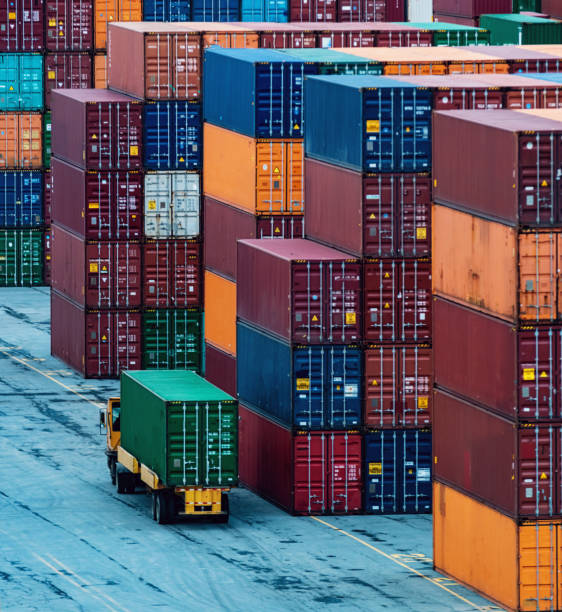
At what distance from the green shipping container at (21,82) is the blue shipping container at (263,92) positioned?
108 feet

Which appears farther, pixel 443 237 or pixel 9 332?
pixel 9 332

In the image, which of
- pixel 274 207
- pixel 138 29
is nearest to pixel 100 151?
pixel 138 29

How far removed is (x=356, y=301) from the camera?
2349 inches

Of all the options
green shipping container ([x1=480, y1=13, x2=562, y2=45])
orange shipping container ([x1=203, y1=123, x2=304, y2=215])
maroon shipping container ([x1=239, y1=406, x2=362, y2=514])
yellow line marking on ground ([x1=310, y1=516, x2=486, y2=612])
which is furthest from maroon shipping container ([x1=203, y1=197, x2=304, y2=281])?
green shipping container ([x1=480, y1=13, x2=562, y2=45])

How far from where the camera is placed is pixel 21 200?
104m

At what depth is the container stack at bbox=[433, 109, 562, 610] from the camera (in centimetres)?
4878

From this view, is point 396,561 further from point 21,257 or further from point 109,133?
point 21,257

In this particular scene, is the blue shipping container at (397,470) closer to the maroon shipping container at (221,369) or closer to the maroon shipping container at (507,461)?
the maroon shipping container at (507,461)

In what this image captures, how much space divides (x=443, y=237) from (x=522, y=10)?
5677cm

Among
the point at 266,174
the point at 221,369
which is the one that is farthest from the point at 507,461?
the point at 221,369

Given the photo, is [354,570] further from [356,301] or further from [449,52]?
[449,52]

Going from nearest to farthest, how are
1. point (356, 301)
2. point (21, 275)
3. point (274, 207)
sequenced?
point (356, 301), point (274, 207), point (21, 275)

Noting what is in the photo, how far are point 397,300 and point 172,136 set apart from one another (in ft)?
71.7

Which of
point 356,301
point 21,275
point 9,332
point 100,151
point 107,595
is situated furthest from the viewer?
point 21,275
